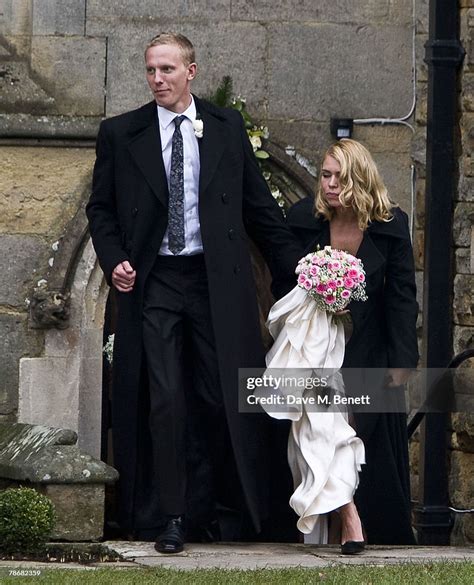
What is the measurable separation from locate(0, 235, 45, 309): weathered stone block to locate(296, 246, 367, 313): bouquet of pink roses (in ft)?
8.83

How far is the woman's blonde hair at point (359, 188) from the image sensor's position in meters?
7.34

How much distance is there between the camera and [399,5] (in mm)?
10070

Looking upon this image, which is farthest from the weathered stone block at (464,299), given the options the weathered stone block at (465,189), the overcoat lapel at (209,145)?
the overcoat lapel at (209,145)

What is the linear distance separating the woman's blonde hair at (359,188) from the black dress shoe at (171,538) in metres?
1.40

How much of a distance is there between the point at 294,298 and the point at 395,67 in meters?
3.05

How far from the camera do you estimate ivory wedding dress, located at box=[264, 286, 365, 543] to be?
7137 millimetres

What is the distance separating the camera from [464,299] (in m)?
8.76

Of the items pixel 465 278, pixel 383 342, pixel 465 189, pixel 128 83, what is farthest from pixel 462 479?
pixel 128 83

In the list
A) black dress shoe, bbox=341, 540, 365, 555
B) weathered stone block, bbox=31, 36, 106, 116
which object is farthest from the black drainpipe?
weathered stone block, bbox=31, 36, 106, 116

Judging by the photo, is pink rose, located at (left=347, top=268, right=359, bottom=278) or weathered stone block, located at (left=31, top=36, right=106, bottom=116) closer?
pink rose, located at (left=347, top=268, right=359, bottom=278)

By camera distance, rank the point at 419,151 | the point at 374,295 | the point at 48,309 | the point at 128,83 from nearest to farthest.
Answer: the point at 374,295 → the point at 48,309 → the point at 128,83 → the point at 419,151

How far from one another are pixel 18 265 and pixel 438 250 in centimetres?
243

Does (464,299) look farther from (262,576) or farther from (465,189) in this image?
(262,576)

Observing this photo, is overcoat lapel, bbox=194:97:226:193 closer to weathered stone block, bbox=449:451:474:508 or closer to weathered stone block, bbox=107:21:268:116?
weathered stone block, bbox=449:451:474:508
